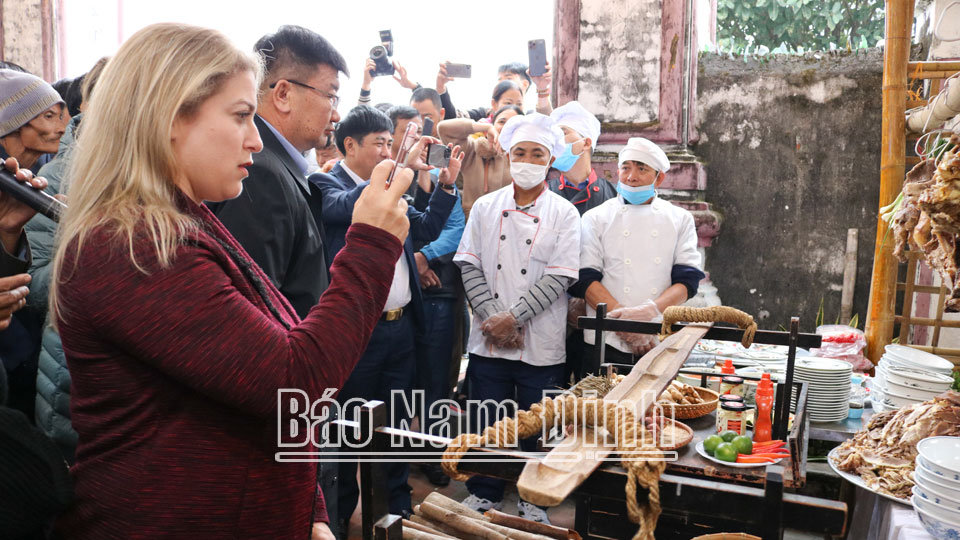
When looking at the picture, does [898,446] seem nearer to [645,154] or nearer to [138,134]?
[645,154]

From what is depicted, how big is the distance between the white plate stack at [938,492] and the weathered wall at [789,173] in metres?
3.36

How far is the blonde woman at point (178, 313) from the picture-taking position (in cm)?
93

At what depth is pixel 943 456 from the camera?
1741mm

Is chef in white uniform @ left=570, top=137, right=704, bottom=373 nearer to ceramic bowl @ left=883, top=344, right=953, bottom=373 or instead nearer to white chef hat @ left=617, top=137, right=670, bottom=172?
white chef hat @ left=617, top=137, right=670, bottom=172

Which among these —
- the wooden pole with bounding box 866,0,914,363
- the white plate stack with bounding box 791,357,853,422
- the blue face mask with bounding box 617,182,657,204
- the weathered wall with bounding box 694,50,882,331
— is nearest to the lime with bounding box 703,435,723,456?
the white plate stack with bounding box 791,357,853,422

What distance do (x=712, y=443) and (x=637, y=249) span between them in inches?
60.1

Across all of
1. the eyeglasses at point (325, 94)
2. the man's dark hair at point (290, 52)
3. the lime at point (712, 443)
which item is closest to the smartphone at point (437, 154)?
the eyeglasses at point (325, 94)

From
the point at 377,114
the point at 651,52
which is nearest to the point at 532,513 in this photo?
the point at 377,114

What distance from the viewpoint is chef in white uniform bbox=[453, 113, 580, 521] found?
326cm

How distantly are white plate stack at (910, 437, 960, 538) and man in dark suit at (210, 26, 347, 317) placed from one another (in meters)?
1.63

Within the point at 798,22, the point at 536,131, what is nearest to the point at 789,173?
the point at 536,131

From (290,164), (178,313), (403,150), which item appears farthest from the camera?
(290,164)

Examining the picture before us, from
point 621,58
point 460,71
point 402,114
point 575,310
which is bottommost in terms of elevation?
point 575,310

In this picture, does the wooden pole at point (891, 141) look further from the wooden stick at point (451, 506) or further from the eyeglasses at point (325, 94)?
the eyeglasses at point (325, 94)
